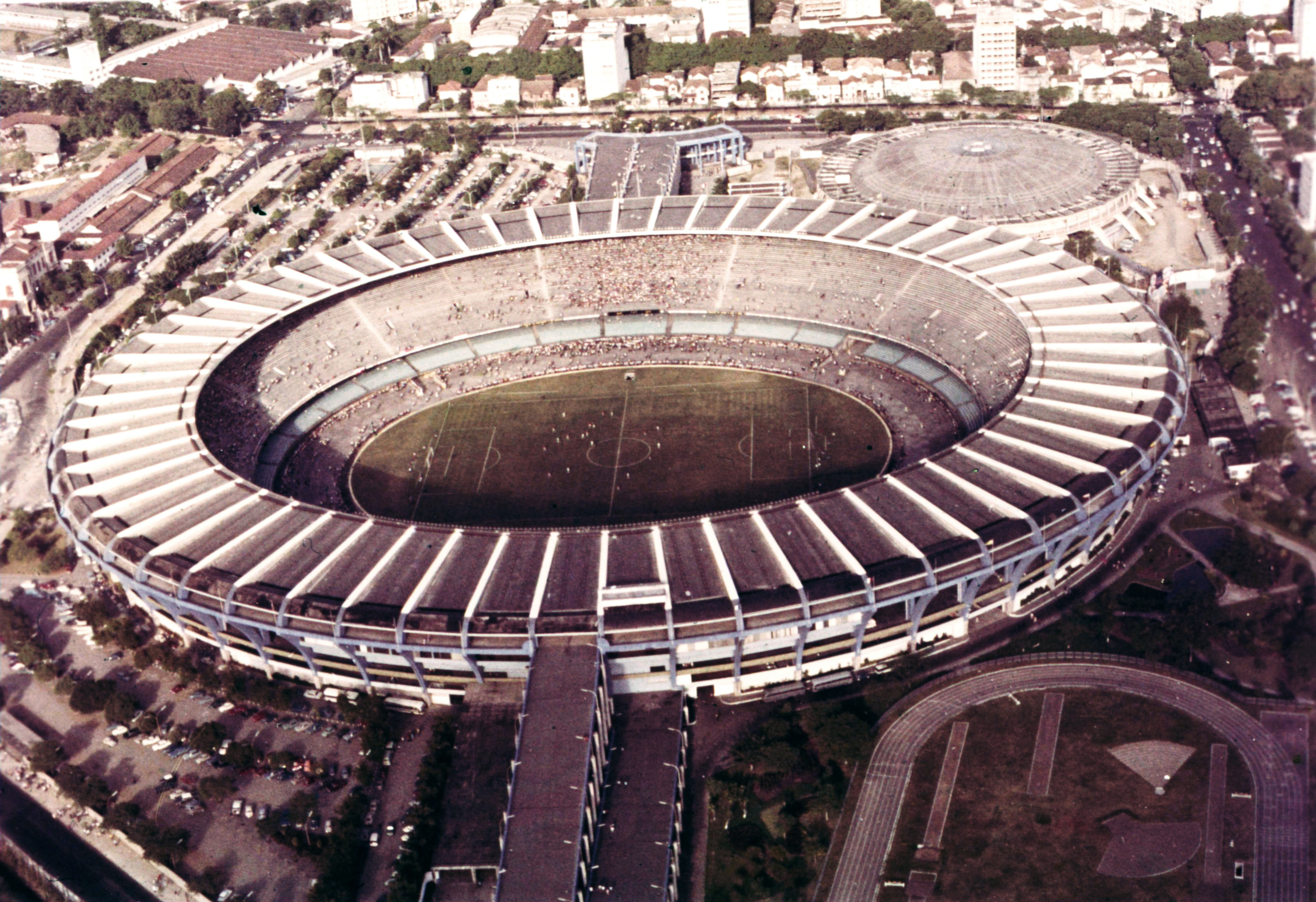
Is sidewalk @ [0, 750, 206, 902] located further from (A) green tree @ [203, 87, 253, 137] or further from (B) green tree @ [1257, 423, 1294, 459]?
(A) green tree @ [203, 87, 253, 137]

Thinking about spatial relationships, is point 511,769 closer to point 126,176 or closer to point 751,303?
point 751,303

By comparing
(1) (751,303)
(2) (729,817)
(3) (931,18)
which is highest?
(3) (931,18)

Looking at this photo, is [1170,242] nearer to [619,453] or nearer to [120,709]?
[619,453]

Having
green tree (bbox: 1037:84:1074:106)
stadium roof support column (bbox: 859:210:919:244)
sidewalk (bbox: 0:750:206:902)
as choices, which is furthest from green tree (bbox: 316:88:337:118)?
sidewalk (bbox: 0:750:206:902)

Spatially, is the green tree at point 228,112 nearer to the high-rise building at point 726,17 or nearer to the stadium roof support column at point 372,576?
the high-rise building at point 726,17

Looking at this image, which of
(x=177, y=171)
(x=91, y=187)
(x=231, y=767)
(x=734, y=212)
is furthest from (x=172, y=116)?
(x=231, y=767)

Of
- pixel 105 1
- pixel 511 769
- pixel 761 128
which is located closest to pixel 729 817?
pixel 511 769
